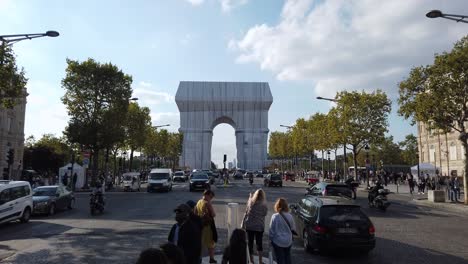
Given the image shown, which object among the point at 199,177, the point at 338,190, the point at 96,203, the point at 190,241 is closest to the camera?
the point at 190,241

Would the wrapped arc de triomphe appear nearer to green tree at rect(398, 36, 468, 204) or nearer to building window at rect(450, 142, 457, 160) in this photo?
building window at rect(450, 142, 457, 160)

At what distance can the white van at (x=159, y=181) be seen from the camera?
38.3 metres

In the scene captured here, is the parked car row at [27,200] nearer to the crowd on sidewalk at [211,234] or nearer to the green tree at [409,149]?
the crowd on sidewalk at [211,234]

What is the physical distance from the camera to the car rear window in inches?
414

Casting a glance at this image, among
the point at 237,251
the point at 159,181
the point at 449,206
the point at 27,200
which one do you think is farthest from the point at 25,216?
the point at 449,206

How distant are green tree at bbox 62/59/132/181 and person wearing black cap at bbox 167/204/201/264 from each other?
1585 inches

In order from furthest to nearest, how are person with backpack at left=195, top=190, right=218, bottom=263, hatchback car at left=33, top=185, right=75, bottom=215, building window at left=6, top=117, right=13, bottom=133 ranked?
building window at left=6, top=117, right=13, bottom=133, hatchback car at left=33, top=185, right=75, bottom=215, person with backpack at left=195, top=190, right=218, bottom=263

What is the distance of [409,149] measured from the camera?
11806cm

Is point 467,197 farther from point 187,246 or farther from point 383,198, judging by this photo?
point 187,246

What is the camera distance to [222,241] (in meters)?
12.8

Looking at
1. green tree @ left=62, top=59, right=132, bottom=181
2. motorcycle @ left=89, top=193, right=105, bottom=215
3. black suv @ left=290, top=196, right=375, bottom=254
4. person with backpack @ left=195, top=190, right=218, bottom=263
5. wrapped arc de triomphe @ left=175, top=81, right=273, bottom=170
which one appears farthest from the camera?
wrapped arc de triomphe @ left=175, top=81, right=273, bottom=170

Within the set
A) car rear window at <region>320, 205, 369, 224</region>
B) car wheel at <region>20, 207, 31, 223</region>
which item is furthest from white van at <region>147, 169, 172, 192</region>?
car rear window at <region>320, 205, 369, 224</region>

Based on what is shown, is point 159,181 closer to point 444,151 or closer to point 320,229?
point 320,229

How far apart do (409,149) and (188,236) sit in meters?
122
